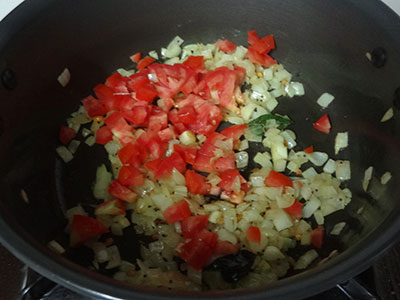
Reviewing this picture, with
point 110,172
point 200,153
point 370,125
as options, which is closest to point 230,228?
point 200,153

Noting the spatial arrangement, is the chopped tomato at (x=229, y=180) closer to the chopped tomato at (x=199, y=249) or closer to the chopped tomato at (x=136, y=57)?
the chopped tomato at (x=199, y=249)

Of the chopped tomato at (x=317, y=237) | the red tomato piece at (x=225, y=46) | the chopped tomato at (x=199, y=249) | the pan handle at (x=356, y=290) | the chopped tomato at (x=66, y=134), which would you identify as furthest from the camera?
the red tomato piece at (x=225, y=46)

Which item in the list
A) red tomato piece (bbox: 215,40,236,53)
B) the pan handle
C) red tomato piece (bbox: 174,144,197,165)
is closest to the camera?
the pan handle

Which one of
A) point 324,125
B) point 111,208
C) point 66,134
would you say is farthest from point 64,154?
point 324,125

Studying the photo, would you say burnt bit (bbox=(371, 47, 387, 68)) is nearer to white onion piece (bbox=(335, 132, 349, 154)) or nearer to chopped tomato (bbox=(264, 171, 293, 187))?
white onion piece (bbox=(335, 132, 349, 154))

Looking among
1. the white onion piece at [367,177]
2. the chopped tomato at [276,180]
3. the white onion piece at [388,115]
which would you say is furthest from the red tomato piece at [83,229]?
the white onion piece at [388,115]

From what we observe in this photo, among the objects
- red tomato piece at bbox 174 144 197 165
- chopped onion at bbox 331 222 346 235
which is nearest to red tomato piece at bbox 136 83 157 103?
red tomato piece at bbox 174 144 197 165
